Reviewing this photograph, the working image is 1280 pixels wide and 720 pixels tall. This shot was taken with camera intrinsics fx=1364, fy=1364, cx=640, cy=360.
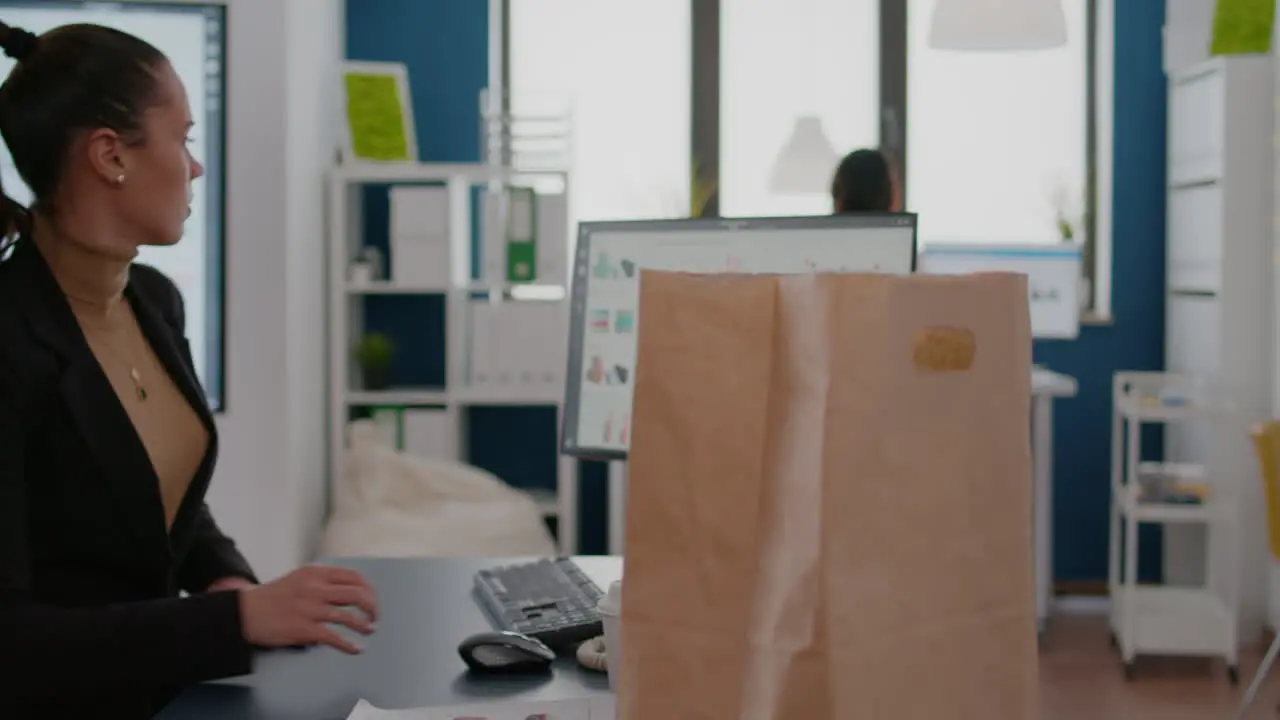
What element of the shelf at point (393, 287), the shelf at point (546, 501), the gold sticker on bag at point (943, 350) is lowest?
the shelf at point (546, 501)

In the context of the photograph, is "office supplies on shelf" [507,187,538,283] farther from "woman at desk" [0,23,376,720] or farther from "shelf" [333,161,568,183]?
"woman at desk" [0,23,376,720]

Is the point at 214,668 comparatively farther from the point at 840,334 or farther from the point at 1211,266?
the point at 1211,266

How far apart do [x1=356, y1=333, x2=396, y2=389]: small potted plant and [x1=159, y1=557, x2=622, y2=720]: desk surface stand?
10.5 ft

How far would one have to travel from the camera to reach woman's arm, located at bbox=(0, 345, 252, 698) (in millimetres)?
1223

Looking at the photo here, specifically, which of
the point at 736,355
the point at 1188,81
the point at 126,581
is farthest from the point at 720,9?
the point at 736,355

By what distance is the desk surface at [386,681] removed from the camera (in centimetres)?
124

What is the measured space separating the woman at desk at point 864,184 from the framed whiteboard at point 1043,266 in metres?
1.54

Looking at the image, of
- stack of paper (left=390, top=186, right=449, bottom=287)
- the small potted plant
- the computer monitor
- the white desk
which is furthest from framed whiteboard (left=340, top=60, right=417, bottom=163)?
the computer monitor

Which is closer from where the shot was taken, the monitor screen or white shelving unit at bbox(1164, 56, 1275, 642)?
the monitor screen

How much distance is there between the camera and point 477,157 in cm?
512

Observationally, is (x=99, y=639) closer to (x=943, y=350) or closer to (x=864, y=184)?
(x=943, y=350)

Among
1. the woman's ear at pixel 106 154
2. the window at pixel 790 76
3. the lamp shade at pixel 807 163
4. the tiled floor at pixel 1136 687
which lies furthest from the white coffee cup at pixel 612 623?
the window at pixel 790 76

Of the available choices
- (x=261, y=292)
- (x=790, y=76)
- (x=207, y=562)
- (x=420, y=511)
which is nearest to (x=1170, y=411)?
(x=790, y=76)

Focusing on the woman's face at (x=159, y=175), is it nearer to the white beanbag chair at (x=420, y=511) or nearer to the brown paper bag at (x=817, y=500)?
the brown paper bag at (x=817, y=500)
